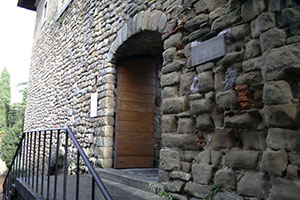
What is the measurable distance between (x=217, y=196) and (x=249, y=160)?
0.43 meters

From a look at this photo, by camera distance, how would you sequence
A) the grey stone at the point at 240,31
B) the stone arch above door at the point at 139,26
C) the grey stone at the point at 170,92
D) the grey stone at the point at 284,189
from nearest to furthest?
the grey stone at the point at 284,189, the grey stone at the point at 240,31, the grey stone at the point at 170,92, the stone arch above door at the point at 139,26

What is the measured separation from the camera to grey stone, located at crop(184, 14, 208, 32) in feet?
7.99

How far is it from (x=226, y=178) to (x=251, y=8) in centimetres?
138

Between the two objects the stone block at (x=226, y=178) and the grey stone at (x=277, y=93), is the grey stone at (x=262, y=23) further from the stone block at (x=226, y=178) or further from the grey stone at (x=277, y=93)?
the stone block at (x=226, y=178)

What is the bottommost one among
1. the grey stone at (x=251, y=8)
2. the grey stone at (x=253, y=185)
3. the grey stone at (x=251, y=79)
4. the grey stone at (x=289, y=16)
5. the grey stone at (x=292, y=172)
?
the grey stone at (x=253, y=185)

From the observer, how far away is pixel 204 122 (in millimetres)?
2299

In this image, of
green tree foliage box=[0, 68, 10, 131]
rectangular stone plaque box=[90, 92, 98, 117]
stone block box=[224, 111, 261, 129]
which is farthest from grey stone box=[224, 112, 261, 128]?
green tree foliage box=[0, 68, 10, 131]

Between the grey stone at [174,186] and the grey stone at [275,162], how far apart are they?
0.94 meters

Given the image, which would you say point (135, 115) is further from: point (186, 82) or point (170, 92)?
point (186, 82)

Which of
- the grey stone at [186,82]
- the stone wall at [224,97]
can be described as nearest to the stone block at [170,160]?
the stone wall at [224,97]

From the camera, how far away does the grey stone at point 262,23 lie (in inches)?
69.6

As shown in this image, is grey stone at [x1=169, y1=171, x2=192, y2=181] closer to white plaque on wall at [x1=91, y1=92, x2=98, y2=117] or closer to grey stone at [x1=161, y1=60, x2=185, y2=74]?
grey stone at [x1=161, y1=60, x2=185, y2=74]

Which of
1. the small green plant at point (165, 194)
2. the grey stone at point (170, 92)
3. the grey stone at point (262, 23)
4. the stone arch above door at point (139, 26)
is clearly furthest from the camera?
the stone arch above door at point (139, 26)

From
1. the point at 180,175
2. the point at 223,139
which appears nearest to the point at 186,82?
the point at 223,139
